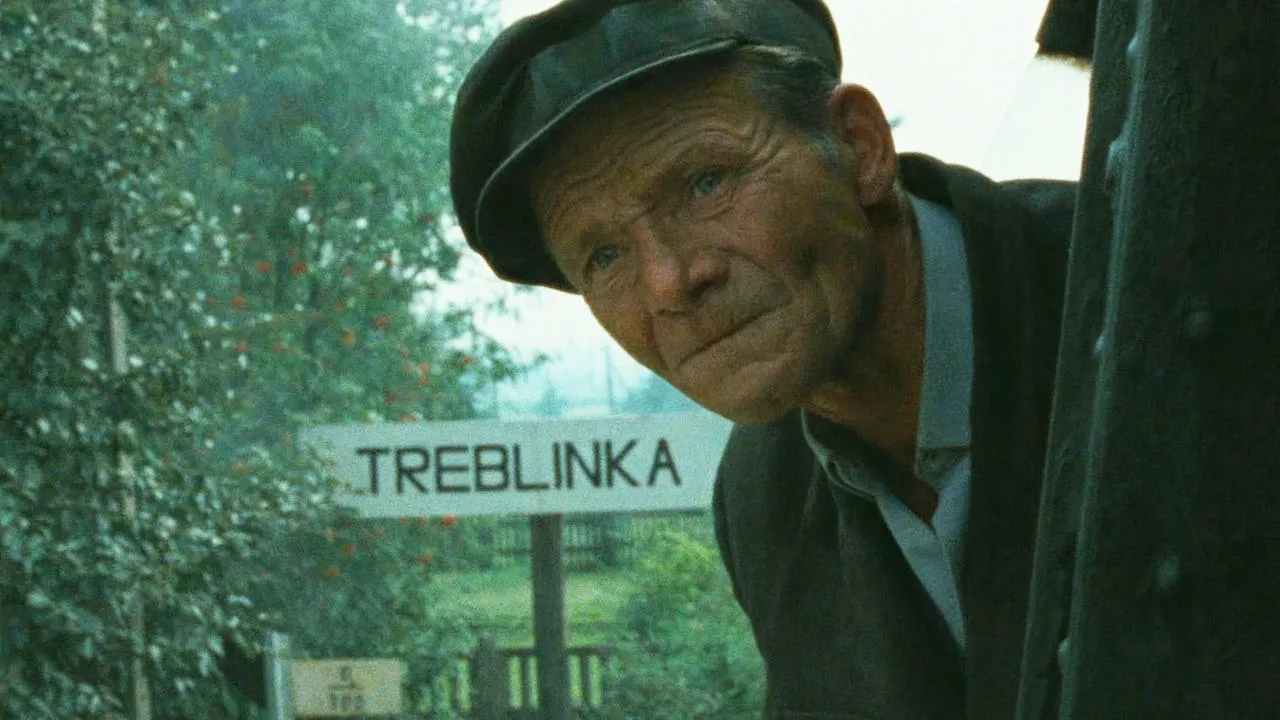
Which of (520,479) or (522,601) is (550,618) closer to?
(522,601)

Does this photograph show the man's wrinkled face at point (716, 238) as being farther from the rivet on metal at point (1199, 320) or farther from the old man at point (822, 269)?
the rivet on metal at point (1199, 320)

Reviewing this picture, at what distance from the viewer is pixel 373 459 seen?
11.0ft

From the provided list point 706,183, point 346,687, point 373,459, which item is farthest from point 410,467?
point 706,183

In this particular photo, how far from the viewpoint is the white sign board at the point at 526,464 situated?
10.2 feet

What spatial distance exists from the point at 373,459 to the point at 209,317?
0.45 meters

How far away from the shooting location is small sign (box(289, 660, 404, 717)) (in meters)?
3.35

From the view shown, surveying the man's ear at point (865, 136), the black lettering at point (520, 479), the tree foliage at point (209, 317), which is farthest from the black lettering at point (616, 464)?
the man's ear at point (865, 136)

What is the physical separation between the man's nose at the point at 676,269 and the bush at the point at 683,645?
7.52 ft

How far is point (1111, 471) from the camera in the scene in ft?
1.27

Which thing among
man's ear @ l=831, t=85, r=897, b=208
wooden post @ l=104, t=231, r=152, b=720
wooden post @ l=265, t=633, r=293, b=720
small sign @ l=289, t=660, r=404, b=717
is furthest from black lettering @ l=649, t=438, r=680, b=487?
man's ear @ l=831, t=85, r=897, b=208

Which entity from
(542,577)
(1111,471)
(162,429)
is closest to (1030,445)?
(1111,471)

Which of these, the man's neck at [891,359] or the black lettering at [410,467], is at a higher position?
the man's neck at [891,359]

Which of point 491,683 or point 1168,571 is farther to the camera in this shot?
point 491,683

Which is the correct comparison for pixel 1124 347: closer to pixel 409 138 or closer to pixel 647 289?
pixel 647 289
